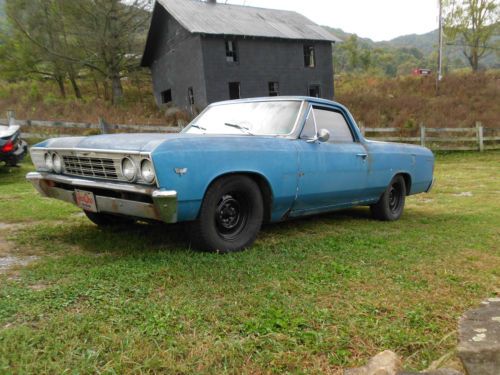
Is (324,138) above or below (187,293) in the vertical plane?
above

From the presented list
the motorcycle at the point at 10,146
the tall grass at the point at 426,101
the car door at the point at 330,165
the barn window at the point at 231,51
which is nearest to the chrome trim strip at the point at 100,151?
the car door at the point at 330,165

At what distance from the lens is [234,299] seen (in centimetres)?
274

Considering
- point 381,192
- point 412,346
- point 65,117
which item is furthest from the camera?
point 65,117

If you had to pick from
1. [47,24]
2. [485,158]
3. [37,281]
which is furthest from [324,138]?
[47,24]

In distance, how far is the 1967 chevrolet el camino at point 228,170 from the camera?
10.6ft

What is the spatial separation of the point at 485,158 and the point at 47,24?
26.4 meters

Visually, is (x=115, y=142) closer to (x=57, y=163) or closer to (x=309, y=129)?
(x=57, y=163)

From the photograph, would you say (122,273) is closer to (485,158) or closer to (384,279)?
(384,279)

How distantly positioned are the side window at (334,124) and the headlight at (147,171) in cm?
232

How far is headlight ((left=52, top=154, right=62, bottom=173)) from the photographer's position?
4035 millimetres

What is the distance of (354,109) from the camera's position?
2856 centimetres

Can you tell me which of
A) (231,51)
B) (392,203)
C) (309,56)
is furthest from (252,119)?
(309,56)

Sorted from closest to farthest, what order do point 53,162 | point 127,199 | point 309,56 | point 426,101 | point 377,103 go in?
point 127,199 → point 53,162 → point 377,103 → point 309,56 → point 426,101

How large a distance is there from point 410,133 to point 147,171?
72.7 ft
